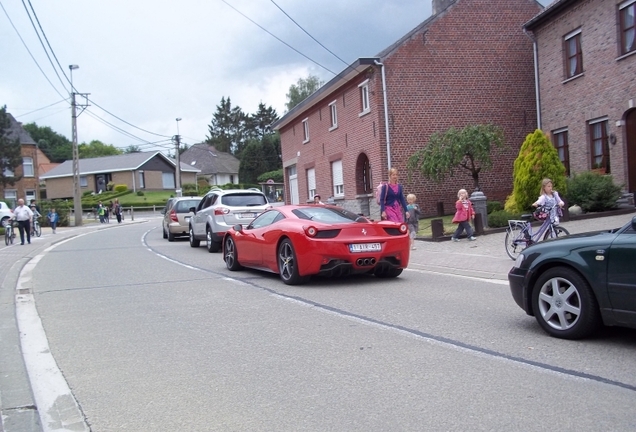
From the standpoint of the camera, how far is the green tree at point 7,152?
2105 inches

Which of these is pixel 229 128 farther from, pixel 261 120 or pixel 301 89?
pixel 301 89

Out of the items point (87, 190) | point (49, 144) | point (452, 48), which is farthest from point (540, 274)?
point (49, 144)

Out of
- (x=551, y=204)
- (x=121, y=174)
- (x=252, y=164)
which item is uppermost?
(x=252, y=164)

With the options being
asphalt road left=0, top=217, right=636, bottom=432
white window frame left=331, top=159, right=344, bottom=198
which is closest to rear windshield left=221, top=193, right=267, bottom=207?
asphalt road left=0, top=217, right=636, bottom=432

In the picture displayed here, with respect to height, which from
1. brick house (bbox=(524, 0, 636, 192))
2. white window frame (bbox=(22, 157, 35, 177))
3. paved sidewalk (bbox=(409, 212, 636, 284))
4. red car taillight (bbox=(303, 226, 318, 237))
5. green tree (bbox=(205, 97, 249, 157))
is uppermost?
green tree (bbox=(205, 97, 249, 157))

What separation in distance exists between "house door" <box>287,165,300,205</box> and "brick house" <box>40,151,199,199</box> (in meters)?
39.0

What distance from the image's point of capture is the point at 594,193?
16.6 m

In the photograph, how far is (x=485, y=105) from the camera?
2347 cm

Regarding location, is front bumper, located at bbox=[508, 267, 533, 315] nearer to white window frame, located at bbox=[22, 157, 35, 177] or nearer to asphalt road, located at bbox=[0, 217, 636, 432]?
asphalt road, located at bbox=[0, 217, 636, 432]

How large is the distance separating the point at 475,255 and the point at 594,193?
251 inches

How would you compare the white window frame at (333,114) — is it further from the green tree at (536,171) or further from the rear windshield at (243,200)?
the green tree at (536,171)

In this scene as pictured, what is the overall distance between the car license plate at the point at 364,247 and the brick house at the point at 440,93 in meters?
13.0

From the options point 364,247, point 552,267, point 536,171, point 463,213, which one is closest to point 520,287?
point 552,267

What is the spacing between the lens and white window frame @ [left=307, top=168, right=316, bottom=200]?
3020cm
